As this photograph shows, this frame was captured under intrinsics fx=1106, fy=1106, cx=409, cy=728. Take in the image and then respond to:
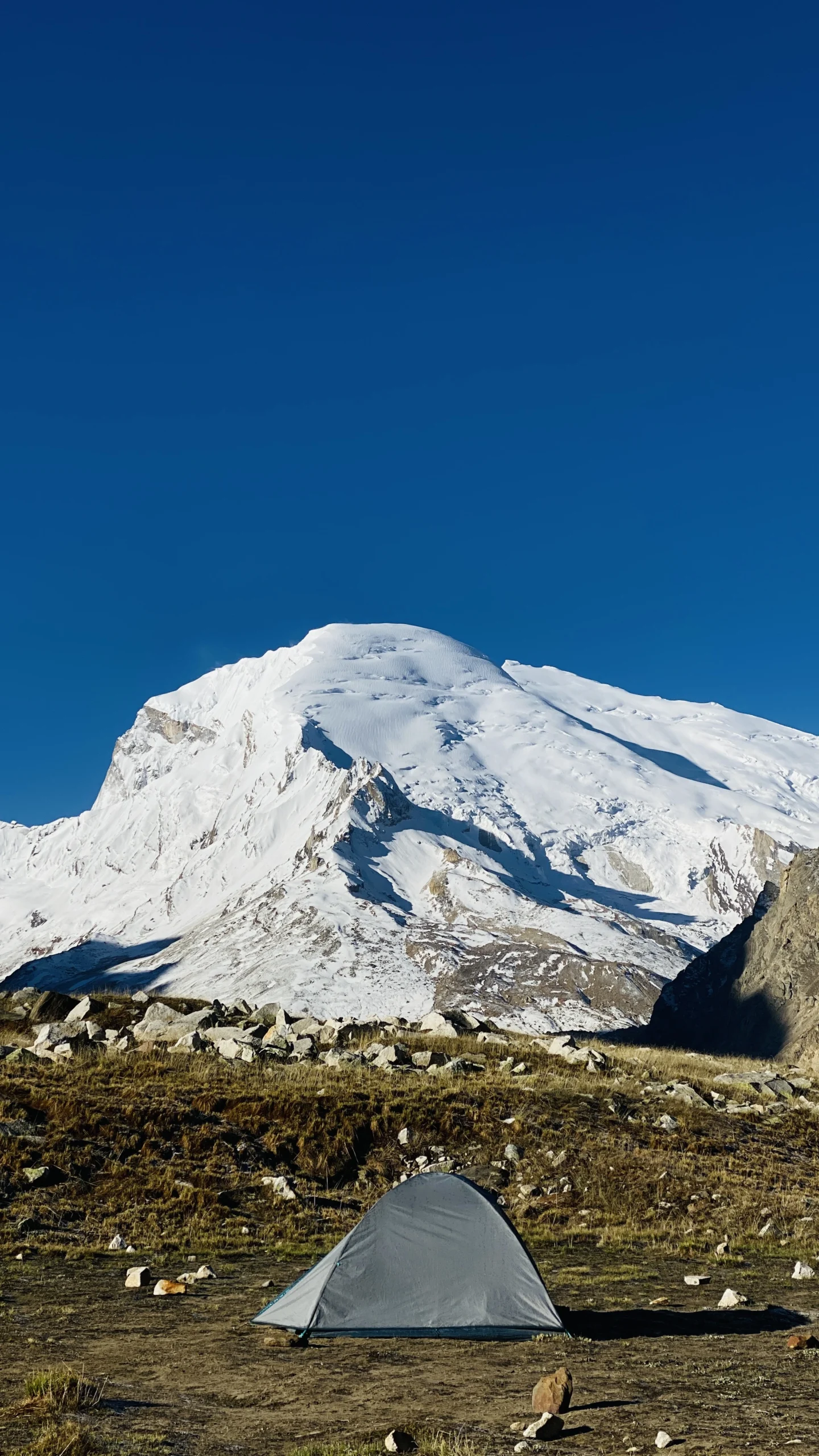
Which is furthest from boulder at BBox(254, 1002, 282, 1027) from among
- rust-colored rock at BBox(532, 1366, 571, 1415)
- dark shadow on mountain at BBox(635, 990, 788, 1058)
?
dark shadow on mountain at BBox(635, 990, 788, 1058)

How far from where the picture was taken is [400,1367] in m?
15.2

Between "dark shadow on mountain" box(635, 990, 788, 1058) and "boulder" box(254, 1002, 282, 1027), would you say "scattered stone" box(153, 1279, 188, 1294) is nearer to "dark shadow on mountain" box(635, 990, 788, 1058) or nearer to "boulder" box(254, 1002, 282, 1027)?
"boulder" box(254, 1002, 282, 1027)

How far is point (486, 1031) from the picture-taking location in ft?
166

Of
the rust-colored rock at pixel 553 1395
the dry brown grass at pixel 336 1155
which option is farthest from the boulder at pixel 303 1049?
the rust-colored rock at pixel 553 1395

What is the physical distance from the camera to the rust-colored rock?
1272cm

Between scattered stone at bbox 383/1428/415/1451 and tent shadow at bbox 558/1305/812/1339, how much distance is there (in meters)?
6.12

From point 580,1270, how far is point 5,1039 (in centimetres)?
2410

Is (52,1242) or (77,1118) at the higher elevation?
(77,1118)

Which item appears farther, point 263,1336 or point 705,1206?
point 705,1206

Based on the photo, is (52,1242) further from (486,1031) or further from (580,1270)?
(486,1031)

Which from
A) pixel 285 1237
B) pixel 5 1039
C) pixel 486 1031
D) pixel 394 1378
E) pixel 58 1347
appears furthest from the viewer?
pixel 486 1031

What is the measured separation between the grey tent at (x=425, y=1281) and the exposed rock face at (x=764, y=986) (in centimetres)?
11911

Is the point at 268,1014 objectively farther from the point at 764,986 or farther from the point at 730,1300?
the point at 764,986

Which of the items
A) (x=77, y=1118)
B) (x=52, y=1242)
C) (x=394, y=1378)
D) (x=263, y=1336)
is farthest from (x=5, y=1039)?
(x=394, y=1378)
